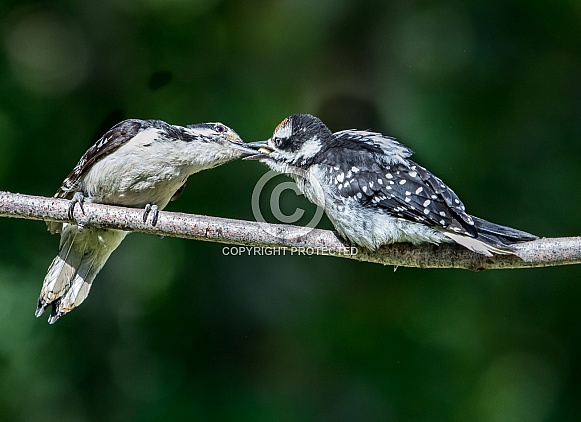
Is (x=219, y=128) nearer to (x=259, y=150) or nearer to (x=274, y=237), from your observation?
(x=259, y=150)

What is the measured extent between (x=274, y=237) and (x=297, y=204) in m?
1.75

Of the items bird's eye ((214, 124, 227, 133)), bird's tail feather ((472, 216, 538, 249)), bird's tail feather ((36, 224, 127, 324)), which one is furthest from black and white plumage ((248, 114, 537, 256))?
bird's tail feather ((36, 224, 127, 324))

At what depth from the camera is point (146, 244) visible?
15.3ft

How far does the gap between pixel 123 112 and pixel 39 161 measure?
604mm

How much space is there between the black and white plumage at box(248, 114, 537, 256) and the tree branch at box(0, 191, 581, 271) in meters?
0.06

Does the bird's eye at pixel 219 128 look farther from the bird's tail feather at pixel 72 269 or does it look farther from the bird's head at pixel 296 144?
the bird's tail feather at pixel 72 269

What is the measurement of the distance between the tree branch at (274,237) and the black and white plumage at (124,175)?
0.26 meters

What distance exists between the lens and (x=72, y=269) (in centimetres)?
356

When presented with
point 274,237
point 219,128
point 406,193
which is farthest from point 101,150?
point 406,193

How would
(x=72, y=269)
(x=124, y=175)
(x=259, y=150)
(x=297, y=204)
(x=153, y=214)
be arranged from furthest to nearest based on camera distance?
(x=297, y=204) → (x=72, y=269) → (x=259, y=150) → (x=124, y=175) → (x=153, y=214)

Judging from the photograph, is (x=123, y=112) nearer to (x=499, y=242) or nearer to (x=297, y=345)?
(x=297, y=345)

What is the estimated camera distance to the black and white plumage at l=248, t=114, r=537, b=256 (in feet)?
9.07

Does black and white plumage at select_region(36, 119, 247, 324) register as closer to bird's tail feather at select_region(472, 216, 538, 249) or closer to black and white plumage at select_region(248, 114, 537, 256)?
black and white plumage at select_region(248, 114, 537, 256)

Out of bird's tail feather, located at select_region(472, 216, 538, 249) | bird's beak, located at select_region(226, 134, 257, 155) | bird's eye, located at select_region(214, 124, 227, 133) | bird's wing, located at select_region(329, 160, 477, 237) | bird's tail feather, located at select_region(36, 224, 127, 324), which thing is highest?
bird's eye, located at select_region(214, 124, 227, 133)
